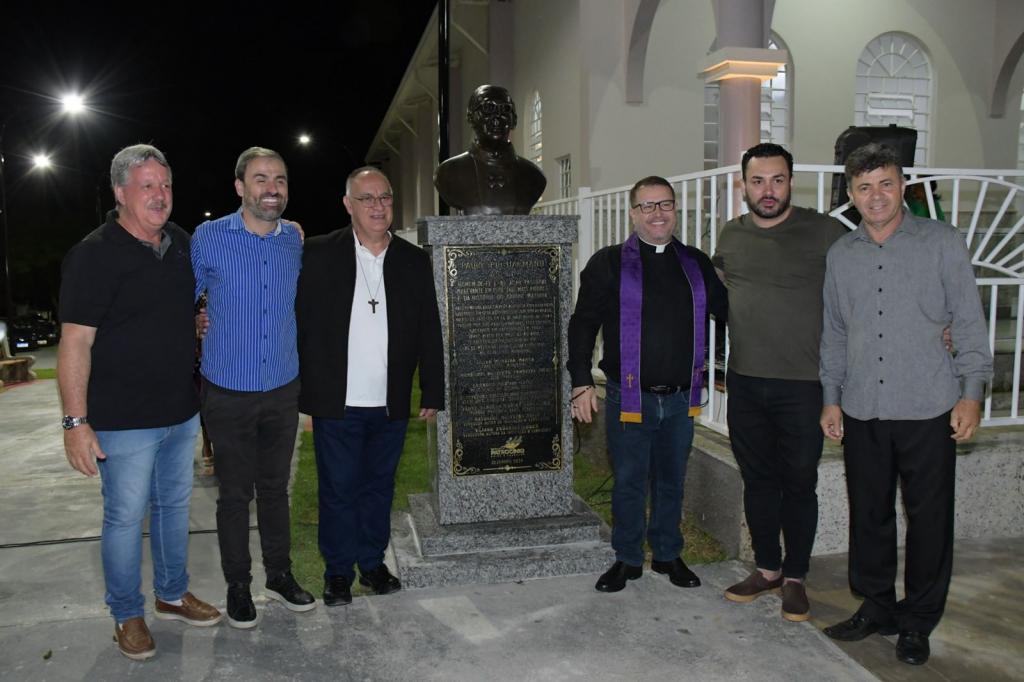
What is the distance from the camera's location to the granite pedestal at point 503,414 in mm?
4680

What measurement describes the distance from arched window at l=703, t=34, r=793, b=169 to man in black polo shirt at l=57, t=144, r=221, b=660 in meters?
10.7

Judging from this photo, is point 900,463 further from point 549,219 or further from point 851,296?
point 549,219

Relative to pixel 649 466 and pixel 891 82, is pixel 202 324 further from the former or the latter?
pixel 891 82

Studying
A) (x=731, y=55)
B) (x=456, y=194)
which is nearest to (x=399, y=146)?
(x=731, y=55)

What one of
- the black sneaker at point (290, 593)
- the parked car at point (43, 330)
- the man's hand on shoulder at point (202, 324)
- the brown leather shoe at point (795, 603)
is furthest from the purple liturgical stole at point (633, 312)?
the parked car at point (43, 330)

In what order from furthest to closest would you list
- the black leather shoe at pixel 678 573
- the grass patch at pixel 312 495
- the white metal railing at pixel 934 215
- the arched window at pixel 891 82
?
1. the arched window at pixel 891 82
2. the white metal railing at pixel 934 215
3. the grass patch at pixel 312 495
4. the black leather shoe at pixel 678 573

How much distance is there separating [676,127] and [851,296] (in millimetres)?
9454

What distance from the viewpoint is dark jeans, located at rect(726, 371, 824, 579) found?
13.1ft

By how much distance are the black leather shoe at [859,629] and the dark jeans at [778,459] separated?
1.13 ft

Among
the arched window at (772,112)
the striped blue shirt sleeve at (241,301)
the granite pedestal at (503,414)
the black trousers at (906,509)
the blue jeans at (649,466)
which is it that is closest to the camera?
the black trousers at (906,509)

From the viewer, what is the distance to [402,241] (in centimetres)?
425

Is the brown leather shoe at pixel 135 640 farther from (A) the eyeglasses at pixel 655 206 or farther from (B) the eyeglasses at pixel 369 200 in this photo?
(A) the eyeglasses at pixel 655 206

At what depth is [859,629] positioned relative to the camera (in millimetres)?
3850

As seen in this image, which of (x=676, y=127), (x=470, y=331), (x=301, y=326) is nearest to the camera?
(x=301, y=326)
